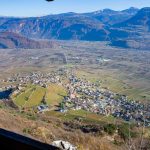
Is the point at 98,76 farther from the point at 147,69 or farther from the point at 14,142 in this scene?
the point at 14,142

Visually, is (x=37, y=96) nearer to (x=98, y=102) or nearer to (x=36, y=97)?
(x=36, y=97)

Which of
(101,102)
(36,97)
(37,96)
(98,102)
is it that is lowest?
(101,102)

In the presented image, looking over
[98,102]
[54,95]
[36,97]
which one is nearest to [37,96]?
[36,97]

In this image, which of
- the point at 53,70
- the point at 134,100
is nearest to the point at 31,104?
the point at 134,100

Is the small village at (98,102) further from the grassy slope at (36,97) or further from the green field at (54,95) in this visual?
the grassy slope at (36,97)

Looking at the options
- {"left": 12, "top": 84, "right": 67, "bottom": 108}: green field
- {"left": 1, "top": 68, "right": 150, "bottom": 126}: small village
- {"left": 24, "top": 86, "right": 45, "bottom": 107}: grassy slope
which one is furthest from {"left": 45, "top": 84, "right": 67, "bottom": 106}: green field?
{"left": 24, "top": 86, "right": 45, "bottom": 107}: grassy slope

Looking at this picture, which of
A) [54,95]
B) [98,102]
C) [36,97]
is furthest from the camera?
[98,102]

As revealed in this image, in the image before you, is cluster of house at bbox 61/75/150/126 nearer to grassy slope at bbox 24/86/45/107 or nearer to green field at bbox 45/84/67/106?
green field at bbox 45/84/67/106

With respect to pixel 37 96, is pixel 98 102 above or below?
below

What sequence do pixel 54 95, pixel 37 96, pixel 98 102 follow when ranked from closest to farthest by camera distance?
pixel 37 96, pixel 54 95, pixel 98 102
